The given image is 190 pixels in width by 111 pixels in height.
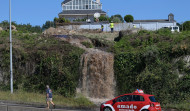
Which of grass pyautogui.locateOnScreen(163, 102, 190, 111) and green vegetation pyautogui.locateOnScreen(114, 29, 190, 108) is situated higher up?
green vegetation pyautogui.locateOnScreen(114, 29, 190, 108)

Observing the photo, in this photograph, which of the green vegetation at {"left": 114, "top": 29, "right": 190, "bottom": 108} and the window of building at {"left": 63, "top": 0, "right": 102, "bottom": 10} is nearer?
the green vegetation at {"left": 114, "top": 29, "right": 190, "bottom": 108}

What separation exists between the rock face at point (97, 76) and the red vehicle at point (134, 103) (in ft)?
28.7

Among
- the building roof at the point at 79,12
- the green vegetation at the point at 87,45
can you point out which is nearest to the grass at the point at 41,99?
the green vegetation at the point at 87,45

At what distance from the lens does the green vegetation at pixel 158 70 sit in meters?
25.4

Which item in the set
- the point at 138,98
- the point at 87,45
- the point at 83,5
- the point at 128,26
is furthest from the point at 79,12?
the point at 138,98

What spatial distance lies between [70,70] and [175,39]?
1063 cm

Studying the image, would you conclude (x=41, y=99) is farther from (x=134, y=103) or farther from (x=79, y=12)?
(x=79, y=12)

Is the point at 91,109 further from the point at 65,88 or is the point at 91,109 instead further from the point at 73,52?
the point at 73,52

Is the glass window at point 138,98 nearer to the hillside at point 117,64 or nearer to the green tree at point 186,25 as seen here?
the hillside at point 117,64

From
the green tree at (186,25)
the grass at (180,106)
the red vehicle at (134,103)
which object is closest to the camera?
the red vehicle at (134,103)

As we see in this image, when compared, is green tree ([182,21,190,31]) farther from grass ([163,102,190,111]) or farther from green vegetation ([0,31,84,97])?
grass ([163,102,190,111])

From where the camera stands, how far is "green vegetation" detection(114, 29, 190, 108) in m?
25.4

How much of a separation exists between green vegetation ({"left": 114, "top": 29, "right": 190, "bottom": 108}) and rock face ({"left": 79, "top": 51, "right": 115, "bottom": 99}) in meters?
0.68

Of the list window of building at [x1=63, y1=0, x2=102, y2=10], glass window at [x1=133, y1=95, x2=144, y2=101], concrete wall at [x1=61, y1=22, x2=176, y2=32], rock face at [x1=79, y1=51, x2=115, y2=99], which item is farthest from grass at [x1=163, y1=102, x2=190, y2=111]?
window of building at [x1=63, y1=0, x2=102, y2=10]
